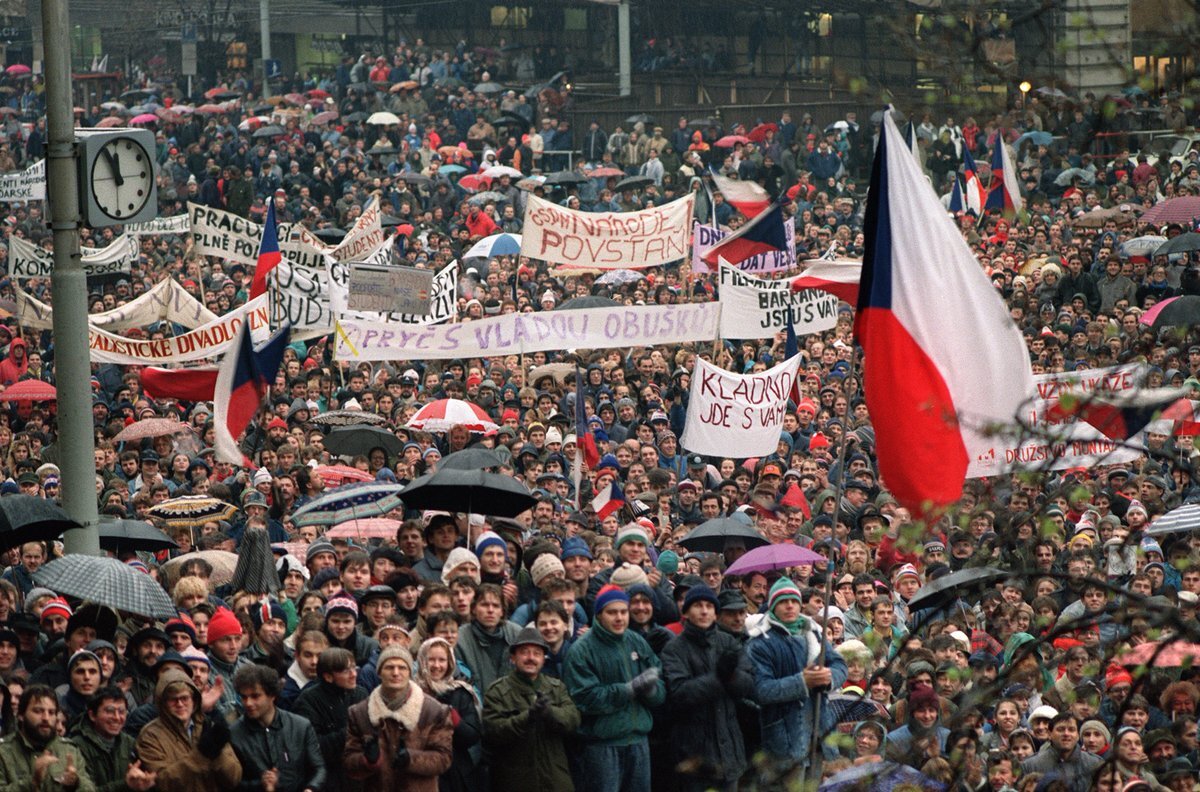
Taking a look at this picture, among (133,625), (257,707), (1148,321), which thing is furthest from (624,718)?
(1148,321)

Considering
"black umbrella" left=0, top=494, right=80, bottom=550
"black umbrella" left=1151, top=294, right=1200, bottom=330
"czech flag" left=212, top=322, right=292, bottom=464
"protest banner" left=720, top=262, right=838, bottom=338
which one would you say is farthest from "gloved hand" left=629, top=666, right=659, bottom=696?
"black umbrella" left=1151, top=294, right=1200, bottom=330

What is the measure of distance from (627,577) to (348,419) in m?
7.52

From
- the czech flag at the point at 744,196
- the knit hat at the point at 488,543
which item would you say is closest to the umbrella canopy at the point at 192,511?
the knit hat at the point at 488,543

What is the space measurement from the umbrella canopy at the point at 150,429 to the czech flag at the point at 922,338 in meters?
9.78

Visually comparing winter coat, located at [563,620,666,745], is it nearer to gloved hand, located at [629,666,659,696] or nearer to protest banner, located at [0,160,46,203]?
gloved hand, located at [629,666,659,696]

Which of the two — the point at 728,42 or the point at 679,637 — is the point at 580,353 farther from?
the point at 728,42

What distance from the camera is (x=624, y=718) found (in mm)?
8914

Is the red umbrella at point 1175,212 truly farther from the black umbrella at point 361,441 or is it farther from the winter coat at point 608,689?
the winter coat at point 608,689

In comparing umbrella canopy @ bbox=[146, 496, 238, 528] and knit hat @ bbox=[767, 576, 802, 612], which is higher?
knit hat @ bbox=[767, 576, 802, 612]

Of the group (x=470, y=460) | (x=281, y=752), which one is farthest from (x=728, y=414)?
(x=281, y=752)

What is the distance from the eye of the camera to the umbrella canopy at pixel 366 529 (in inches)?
496

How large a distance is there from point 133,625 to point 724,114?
105 ft

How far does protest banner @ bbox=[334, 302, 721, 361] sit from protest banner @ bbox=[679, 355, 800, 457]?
248 cm

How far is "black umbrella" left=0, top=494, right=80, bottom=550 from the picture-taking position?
32.6ft
